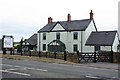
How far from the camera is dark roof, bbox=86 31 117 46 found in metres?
51.5

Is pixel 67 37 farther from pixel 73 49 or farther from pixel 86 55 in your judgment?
pixel 86 55

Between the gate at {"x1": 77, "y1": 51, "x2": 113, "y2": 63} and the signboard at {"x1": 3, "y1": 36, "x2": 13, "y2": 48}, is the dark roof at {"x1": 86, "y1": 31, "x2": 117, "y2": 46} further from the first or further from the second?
the gate at {"x1": 77, "y1": 51, "x2": 113, "y2": 63}

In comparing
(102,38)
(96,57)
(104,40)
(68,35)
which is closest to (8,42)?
(68,35)

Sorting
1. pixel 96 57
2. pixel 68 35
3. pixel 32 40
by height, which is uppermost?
pixel 68 35

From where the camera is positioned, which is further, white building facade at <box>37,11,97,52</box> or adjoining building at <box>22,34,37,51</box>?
adjoining building at <box>22,34,37,51</box>

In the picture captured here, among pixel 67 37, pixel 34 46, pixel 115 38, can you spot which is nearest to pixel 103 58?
pixel 115 38

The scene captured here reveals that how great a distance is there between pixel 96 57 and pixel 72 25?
27.2m

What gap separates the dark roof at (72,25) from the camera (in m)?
55.3

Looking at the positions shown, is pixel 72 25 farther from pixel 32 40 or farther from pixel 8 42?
pixel 8 42

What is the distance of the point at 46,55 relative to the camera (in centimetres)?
3600

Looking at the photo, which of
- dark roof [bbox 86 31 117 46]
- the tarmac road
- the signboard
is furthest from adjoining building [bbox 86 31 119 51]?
the tarmac road

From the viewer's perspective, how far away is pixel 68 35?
2238 inches

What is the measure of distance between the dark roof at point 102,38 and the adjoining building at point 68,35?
285mm

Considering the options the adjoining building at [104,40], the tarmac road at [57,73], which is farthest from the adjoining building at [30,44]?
the tarmac road at [57,73]
